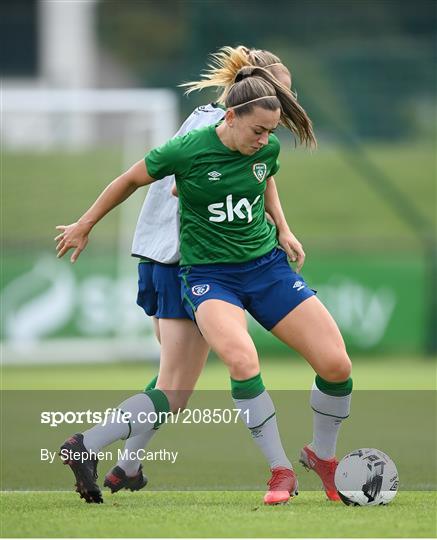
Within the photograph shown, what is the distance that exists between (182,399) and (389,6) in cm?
1723

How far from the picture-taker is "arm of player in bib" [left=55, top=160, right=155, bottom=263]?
630 cm

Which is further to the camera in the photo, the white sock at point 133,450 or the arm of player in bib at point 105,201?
the white sock at point 133,450

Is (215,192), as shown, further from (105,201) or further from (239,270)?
(105,201)

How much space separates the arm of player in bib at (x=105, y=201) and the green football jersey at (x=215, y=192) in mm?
70

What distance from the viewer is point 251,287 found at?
6.41 m

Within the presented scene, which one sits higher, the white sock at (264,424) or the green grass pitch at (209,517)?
the white sock at (264,424)

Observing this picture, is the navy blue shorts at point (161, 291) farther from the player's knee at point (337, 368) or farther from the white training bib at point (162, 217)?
the player's knee at point (337, 368)

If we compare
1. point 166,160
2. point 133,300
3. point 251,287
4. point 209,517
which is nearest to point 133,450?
point 209,517

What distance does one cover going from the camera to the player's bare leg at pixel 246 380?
241 inches

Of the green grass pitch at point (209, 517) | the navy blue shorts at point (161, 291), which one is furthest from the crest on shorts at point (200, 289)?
the green grass pitch at point (209, 517)

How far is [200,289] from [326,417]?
0.94 meters

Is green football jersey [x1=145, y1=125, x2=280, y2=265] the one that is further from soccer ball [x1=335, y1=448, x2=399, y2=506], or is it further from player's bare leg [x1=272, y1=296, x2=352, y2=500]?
soccer ball [x1=335, y1=448, x2=399, y2=506]

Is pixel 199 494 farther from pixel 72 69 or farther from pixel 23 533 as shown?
pixel 72 69

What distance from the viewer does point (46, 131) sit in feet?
71.2
